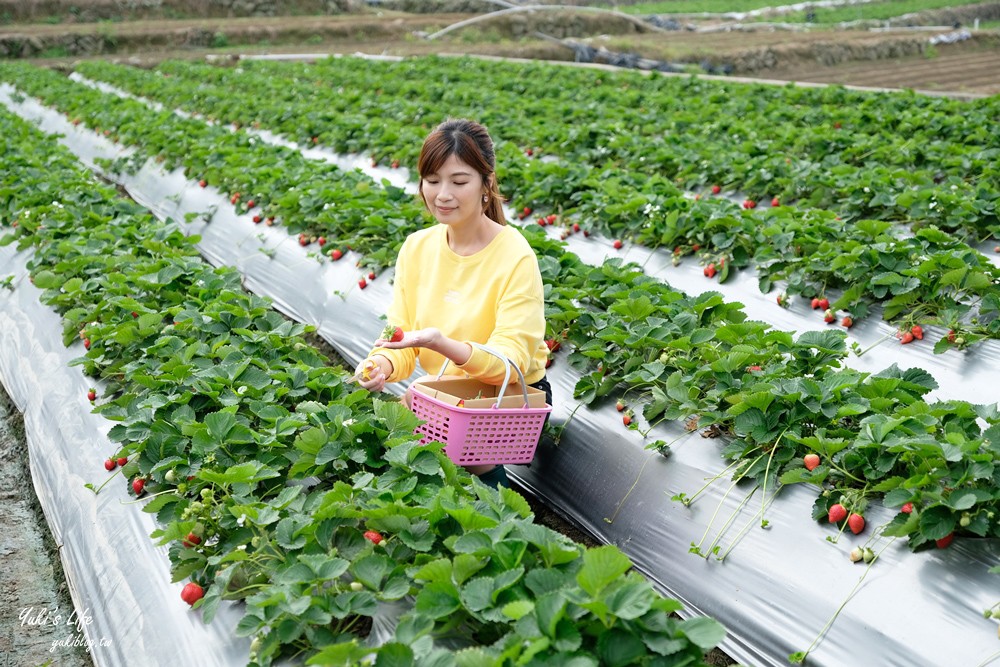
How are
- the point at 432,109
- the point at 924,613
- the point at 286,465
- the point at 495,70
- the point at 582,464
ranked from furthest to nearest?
the point at 495,70
the point at 432,109
the point at 582,464
the point at 286,465
the point at 924,613

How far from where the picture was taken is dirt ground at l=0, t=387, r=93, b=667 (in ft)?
10.3

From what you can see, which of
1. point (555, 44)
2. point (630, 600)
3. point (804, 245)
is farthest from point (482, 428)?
point (555, 44)

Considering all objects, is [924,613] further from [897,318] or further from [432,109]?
[432,109]

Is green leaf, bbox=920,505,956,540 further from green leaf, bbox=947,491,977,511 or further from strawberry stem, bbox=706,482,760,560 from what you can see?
strawberry stem, bbox=706,482,760,560

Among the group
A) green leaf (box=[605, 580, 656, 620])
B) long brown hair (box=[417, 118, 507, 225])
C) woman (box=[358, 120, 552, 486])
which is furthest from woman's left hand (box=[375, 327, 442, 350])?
green leaf (box=[605, 580, 656, 620])

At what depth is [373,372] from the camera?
3.19 meters

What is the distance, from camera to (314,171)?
698cm

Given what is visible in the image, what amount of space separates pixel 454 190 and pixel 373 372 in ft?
2.18

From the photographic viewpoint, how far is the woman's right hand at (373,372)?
3.18m

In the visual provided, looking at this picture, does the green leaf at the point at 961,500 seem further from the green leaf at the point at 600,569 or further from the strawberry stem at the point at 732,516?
the green leaf at the point at 600,569

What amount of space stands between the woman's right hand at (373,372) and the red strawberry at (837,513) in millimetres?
→ 1467

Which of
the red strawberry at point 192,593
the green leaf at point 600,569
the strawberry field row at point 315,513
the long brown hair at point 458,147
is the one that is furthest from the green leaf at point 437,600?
the long brown hair at point 458,147

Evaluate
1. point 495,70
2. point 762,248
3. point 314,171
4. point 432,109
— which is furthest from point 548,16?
point 762,248

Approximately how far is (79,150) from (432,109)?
13.5 ft
